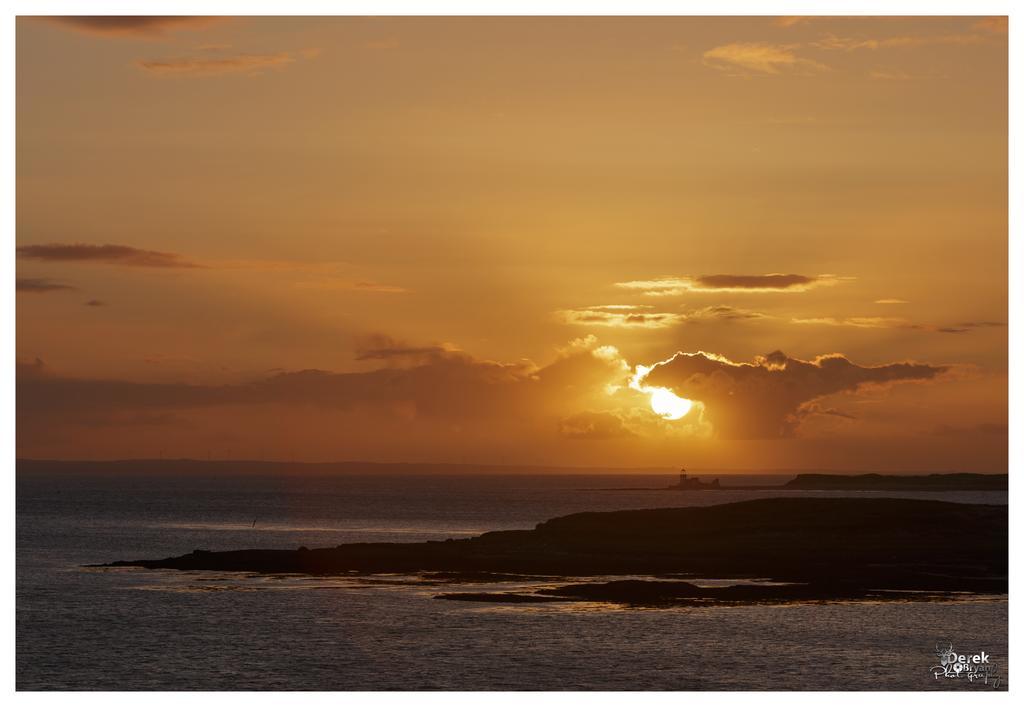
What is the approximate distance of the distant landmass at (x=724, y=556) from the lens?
274 ft

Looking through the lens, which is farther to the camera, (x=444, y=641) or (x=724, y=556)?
(x=724, y=556)

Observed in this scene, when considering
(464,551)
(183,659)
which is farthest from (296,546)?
(183,659)

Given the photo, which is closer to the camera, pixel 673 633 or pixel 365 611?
pixel 673 633

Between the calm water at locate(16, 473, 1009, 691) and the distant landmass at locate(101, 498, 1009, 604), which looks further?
the distant landmass at locate(101, 498, 1009, 604)

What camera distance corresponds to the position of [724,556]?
9912cm

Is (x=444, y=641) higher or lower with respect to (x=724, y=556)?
lower

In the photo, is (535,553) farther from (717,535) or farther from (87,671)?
(87,671)

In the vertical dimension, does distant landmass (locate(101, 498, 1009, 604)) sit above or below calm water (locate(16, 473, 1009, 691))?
above

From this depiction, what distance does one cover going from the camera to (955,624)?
234 ft

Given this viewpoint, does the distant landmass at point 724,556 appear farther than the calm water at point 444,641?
Yes

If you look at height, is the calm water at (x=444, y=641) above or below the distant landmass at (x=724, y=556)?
below

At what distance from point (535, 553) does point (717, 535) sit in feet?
54.4

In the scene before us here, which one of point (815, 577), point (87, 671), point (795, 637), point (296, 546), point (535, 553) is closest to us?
point (87, 671)

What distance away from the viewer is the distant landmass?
83625 millimetres
